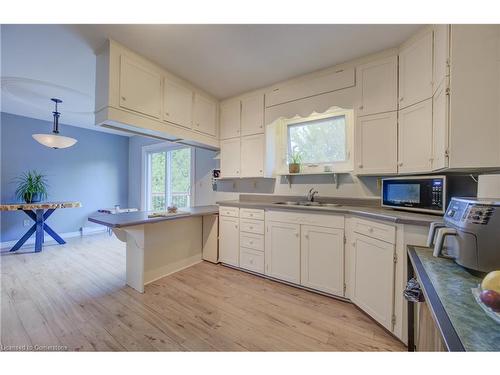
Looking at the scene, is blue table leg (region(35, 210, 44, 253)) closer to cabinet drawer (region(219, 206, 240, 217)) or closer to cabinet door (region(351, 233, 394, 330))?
cabinet drawer (region(219, 206, 240, 217))

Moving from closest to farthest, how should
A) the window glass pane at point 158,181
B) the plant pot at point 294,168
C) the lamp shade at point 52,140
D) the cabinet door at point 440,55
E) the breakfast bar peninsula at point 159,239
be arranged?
1. the cabinet door at point 440,55
2. the breakfast bar peninsula at point 159,239
3. the plant pot at point 294,168
4. the lamp shade at point 52,140
5. the window glass pane at point 158,181

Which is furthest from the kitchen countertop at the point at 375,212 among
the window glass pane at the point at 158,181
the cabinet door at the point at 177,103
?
the window glass pane at the point at 158,181

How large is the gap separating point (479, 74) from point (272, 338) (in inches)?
A: 90.7

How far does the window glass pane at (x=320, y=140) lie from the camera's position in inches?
100

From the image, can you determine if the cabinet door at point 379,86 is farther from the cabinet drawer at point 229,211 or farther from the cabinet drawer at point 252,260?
Answer: the cabinet drawer at point 252,260

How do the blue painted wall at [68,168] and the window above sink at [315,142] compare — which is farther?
the blue painted wall at [68,168]

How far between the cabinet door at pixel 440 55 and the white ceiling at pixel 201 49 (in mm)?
296

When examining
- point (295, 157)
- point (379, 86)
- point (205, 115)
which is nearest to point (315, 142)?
point (295, 157)

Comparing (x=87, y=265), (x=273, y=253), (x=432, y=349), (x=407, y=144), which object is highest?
(x=407, y=144)

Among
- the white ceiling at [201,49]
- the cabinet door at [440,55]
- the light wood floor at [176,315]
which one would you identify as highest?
the white ceiling at [201,49]

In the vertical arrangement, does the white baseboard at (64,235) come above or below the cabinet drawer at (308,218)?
below

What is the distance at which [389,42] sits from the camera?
191 centimetres
